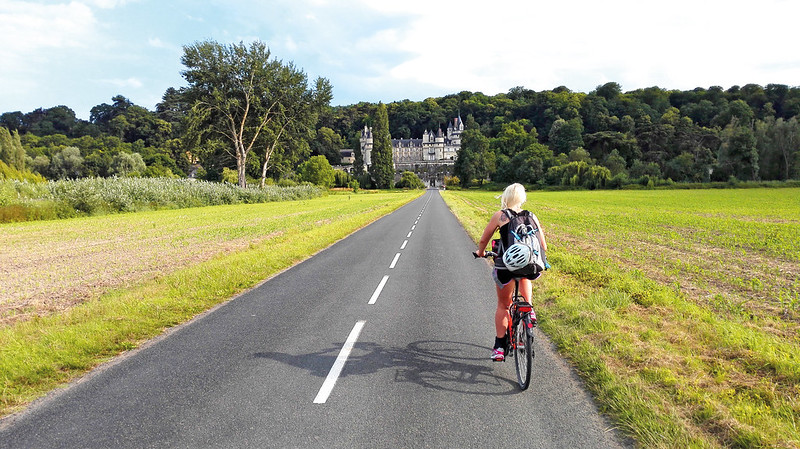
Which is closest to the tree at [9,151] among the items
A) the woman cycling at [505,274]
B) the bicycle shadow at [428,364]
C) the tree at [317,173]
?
the tree at [317,173]

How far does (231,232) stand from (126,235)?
4499 mm

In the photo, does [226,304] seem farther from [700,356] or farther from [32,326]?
[700,356]

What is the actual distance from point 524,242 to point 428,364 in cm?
188

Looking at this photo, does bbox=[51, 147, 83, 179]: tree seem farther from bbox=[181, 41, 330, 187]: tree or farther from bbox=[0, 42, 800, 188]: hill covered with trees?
bbox=[181, 41, 330, 187]: tree

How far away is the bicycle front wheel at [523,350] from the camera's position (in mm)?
4176

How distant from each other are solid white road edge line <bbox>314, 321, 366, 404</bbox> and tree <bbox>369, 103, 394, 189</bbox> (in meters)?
111

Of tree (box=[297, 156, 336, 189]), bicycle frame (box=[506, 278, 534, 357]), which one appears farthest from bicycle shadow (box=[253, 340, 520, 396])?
tree (box=[297, 156, 336, 189])

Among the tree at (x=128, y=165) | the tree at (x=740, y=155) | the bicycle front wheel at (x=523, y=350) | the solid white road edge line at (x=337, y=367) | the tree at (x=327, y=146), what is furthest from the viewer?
the tree at (x=327, y=146)

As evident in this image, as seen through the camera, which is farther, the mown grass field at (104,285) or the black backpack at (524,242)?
the mown grass field at (104,285)

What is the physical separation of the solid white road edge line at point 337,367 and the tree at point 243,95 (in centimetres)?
4416

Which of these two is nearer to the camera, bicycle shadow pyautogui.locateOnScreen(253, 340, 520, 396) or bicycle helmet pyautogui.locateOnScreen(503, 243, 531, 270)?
bicycle helmet pyautogui.locateOnScreen(503, 243, 531, 270)

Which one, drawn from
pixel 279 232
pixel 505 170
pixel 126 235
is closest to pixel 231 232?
pixel 279 232

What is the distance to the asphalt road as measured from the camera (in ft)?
11.0

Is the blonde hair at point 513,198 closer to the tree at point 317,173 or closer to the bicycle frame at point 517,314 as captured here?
the bicycle frame at point 517,314
